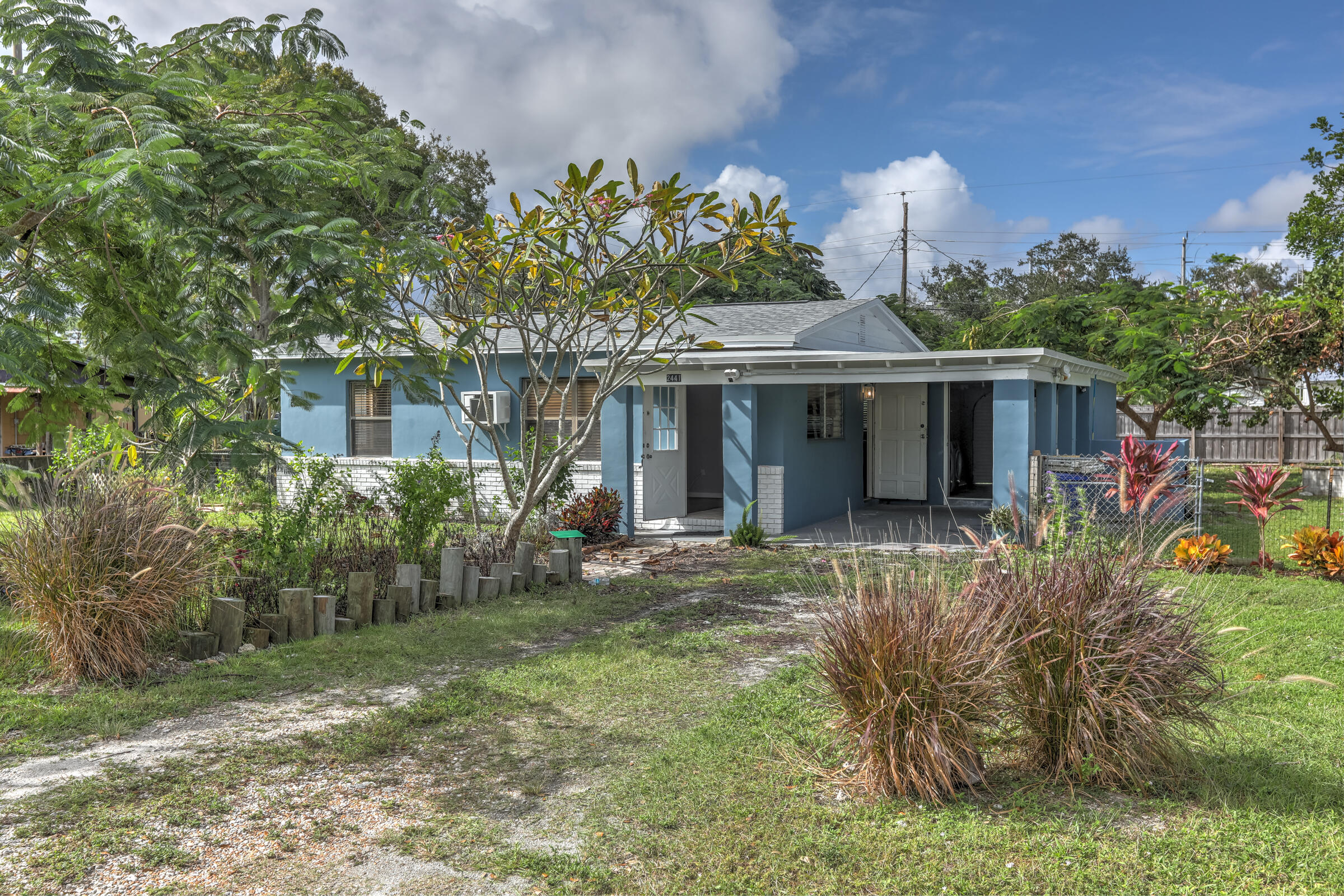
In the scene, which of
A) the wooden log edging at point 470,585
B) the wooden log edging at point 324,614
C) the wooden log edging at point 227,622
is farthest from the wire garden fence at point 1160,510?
the wooden log edging at point 227,622

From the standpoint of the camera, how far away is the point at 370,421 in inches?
653

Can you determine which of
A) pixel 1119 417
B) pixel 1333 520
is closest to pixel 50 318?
pixel 1333 520

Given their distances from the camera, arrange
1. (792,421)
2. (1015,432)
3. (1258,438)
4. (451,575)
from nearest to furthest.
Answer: (451,575) → (1015,432) → (792,421) → (1258,438)

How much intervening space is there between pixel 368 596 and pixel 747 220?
15.5 ft

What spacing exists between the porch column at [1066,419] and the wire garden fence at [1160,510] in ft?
7.34

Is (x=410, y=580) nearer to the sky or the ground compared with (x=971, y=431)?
nearer to the ground

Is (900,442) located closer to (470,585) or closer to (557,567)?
(557,567)

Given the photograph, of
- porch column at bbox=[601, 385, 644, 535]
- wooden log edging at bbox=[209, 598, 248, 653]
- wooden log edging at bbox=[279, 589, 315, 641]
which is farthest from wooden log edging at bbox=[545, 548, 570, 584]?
porch column at bbox=[601, 385, 644, 535]

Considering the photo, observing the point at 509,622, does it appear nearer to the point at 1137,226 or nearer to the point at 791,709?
the point at 791,709

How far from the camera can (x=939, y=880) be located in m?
3.20

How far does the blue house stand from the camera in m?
11.8

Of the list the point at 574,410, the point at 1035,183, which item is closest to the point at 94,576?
the point at 574,410

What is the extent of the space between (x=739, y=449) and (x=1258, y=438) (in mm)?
18414

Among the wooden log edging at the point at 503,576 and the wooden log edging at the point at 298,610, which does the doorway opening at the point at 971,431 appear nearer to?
the wooden log edging at the point at 503,576
